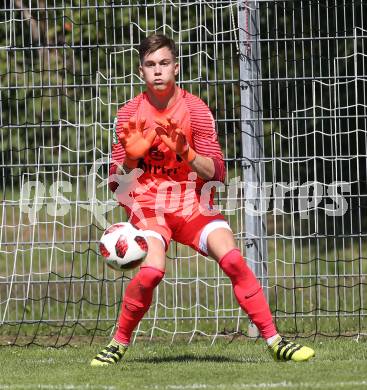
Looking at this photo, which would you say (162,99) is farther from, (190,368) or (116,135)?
(190,368)

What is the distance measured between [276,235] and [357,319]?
3.29 feet

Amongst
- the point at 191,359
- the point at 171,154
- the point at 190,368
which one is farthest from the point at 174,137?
the point at 191,359

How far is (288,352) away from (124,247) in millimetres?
1204

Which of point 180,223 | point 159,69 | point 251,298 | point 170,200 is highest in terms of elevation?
point 159,69

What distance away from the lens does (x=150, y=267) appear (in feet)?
23.1

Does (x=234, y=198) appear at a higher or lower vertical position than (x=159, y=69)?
lower

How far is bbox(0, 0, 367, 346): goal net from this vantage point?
905 centimetres

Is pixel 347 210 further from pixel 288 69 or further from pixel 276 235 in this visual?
pixel 288 69

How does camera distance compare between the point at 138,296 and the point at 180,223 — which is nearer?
the point at 138,296

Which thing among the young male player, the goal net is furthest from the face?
the goal net

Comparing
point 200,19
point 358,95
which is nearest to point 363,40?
point 358,95

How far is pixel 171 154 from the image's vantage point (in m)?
7.22

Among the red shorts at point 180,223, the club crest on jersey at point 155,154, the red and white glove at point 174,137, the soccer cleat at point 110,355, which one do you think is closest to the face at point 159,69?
the club crest on jersey at point 155,154

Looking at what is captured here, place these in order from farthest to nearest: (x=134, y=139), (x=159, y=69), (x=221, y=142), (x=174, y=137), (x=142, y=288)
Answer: (x=221, y=142) → (x=159, y=69) → (x=142, y=288) → (x=134, y=139) → (x=174, y=137)
